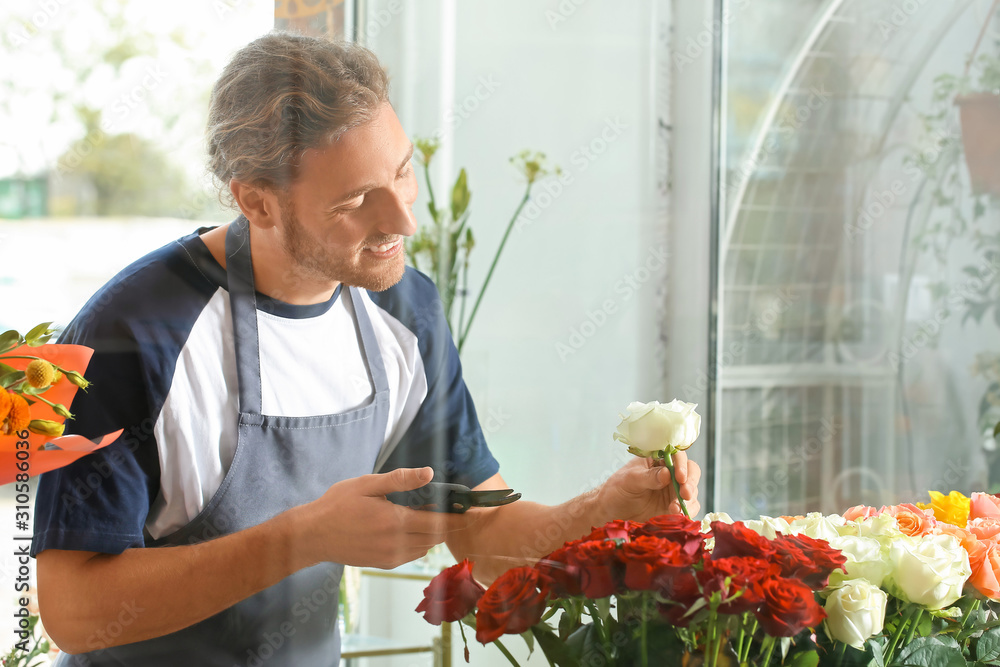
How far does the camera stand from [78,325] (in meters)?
0.41

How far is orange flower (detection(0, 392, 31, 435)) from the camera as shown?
39 cm

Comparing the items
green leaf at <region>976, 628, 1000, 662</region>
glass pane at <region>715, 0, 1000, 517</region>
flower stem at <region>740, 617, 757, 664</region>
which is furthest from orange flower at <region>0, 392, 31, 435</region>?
glass pane at <region>715, 0, 1000, 517</region>

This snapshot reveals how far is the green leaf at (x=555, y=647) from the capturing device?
1.48 ft

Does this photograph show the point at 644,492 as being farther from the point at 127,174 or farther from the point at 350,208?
the point at 127,174

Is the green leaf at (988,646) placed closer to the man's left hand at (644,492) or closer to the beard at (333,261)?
the man's left hand at (644,492)

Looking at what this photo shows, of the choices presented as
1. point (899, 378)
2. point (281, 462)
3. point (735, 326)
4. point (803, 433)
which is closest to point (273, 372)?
point (281, 462)

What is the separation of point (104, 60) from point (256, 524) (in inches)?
11.6

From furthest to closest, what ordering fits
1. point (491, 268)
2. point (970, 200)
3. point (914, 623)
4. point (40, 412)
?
1. point (970, 200)
2. point (491, 268)
3. point (914, 623)
4. point (40, 412)

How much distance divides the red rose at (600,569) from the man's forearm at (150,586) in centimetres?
18

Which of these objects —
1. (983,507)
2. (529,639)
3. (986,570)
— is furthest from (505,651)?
(983,507)

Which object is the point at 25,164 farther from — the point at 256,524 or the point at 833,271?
the point at 833,271

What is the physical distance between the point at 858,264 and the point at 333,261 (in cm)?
110

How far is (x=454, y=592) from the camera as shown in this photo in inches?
18.0

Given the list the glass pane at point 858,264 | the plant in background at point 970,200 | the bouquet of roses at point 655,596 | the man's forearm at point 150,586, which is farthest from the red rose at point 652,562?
the plant in background at point 970,200
